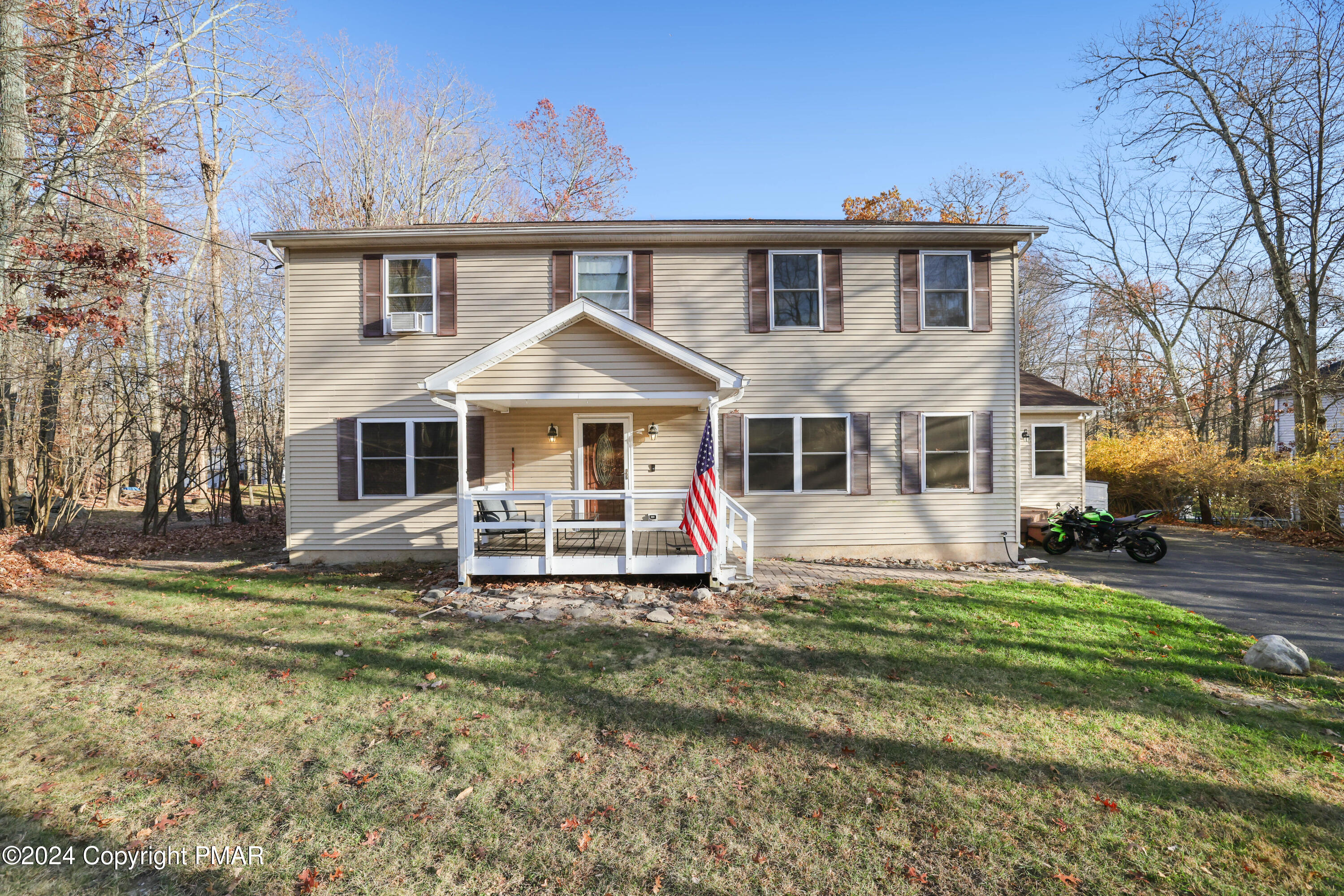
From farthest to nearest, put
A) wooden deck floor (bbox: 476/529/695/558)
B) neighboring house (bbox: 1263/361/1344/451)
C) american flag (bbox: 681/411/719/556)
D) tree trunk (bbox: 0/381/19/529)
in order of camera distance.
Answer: neighboring house (bbox: 1263/361/1344/451), tree trunk (bbox: 0/381/19/529), wooden deck floor (bbox: 476/529/695/558), american flag (bbox: 681/411/719/556)

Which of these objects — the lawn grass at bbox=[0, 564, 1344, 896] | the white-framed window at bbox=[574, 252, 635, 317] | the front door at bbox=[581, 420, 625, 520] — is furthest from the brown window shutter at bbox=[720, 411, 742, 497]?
the lawn grass at bbox=[0, 564, 1344, 896]

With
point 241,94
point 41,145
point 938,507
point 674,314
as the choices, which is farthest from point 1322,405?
point 41,145

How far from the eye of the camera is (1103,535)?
36.2 feet

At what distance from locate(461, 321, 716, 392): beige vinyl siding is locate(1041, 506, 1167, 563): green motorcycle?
8.31 metres

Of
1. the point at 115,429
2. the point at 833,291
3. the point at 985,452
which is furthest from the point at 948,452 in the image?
the point at 115,429

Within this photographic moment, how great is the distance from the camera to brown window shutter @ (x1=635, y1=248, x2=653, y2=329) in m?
9.85

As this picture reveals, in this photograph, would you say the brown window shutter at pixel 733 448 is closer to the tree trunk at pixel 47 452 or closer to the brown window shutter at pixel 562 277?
the brown window shutter at pixel 562 277

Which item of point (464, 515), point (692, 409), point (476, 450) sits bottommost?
point (464, 515)

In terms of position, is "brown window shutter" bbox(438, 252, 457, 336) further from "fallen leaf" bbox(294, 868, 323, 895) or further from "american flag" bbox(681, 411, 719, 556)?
"fallen leaf" bbox(294, 868, 323, 895)

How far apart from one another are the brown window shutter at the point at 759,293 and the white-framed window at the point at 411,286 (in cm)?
537

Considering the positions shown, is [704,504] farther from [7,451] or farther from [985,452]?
[7,451]

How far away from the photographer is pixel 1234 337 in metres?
24.2

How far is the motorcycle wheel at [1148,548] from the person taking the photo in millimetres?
10312

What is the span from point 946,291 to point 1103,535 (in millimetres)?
5673
